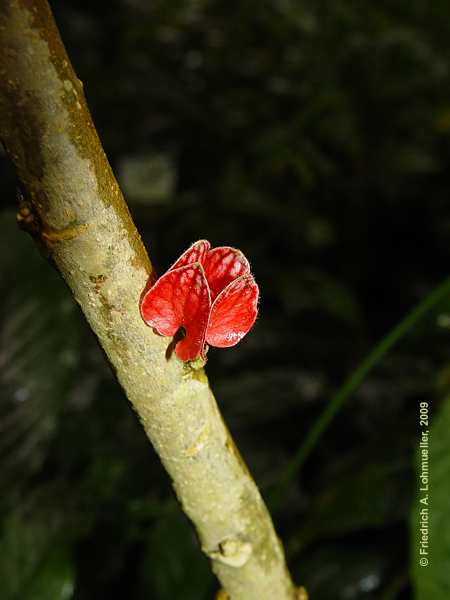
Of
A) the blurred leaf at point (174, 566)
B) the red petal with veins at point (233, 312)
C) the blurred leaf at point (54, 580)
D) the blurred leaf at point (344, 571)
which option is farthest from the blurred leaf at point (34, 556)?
the red petal with veins at point (233, 312)

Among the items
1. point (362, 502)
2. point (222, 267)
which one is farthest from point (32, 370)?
point (222, 267)

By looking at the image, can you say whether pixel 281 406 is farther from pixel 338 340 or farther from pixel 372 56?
pixel 372 56

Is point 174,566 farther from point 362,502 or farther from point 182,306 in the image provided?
point 182,306

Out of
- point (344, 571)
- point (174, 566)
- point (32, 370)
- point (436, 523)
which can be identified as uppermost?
point (32, 370)

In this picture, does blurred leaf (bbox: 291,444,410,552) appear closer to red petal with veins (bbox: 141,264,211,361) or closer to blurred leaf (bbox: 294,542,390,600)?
blurred leaf (bbox: 294,542,390,600)

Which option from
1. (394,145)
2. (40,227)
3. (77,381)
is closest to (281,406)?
(77,381)

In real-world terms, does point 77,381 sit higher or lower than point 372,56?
lower

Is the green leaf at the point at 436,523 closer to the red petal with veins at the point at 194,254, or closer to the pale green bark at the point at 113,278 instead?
the pale green bark at the point at 113,278
